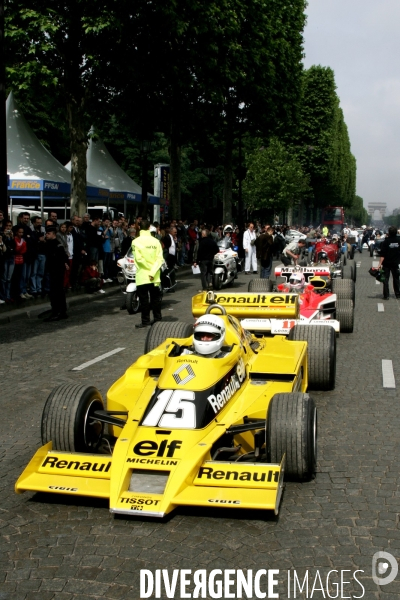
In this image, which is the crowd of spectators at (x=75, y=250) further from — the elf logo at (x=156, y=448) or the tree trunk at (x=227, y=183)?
the tree trunk at (x=227, y=183)

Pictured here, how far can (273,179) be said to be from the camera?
5756 centimetres

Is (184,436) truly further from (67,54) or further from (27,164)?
(67,54)

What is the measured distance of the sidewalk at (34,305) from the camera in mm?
15812

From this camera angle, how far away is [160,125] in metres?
33.3

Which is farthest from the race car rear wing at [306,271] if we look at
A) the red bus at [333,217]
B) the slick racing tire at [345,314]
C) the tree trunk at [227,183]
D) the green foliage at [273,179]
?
the red bus at [333,217]

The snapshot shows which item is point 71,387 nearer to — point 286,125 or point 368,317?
point 368,317

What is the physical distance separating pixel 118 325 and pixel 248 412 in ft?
29.4

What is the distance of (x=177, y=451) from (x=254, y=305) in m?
5.23

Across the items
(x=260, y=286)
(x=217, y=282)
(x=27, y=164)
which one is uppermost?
(x=27, y=164)

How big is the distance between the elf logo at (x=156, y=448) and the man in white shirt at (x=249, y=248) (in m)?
23.1

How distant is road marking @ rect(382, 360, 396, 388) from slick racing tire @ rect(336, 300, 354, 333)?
2.70m

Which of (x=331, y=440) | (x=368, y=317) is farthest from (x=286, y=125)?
(x=331, y=440)

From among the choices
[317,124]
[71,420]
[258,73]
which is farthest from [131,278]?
[317,124]

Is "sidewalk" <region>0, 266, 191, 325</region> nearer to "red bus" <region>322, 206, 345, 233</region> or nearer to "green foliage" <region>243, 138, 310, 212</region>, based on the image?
"green foliage" <region>243, 138, 310, 212</region>
